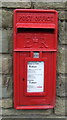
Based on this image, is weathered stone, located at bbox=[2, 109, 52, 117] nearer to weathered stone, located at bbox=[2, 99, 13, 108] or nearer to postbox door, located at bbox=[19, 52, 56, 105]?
weathered stone, located at bbox=[2, 99, 13, 108]

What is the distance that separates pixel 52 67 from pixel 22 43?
338mm

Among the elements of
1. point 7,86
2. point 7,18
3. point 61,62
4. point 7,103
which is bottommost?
point 7,103

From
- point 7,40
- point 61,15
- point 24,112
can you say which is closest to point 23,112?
point 24,112

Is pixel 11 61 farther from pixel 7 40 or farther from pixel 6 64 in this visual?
pixel 7 40

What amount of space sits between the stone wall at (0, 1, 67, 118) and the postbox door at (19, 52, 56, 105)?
0.14m

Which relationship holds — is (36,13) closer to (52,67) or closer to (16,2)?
(16,2)

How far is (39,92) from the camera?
1.61m

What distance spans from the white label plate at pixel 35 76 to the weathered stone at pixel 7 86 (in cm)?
21

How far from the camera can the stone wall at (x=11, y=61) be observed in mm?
1638

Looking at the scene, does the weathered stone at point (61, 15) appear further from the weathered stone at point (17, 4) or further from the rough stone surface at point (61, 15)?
the weathered stone at point (17, 4)

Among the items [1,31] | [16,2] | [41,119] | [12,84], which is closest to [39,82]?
[12,84]

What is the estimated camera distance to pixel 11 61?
5.55 ft

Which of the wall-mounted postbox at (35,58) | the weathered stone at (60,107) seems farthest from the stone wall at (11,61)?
the wall-mounted postbox at (35,58)

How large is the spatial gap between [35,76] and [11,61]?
0.89 ft
